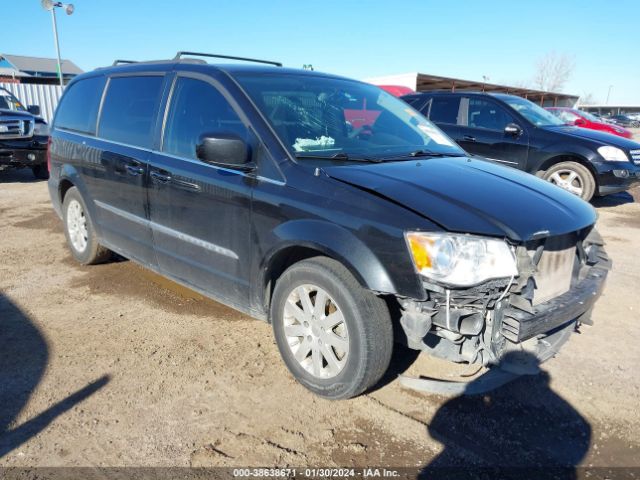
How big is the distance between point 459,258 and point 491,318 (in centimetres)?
33

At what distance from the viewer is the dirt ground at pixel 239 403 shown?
2.43 metres

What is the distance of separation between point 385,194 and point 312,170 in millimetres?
484

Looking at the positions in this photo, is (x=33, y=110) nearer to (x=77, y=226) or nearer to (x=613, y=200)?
(x=77, y=226)

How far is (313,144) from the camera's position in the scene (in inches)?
121

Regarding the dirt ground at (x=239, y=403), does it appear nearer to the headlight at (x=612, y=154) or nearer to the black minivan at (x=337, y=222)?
the black minivan at (x=337, y=222)

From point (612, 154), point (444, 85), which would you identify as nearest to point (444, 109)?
point (612, 154)

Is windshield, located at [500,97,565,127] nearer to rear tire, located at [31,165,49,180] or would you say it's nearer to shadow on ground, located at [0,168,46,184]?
rear tire, located at [31,165,49,180]

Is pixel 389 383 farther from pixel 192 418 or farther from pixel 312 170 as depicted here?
pixel 312 170

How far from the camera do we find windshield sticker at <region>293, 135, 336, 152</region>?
9.81ft

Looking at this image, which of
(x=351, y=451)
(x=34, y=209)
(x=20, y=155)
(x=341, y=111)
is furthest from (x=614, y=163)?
(x=20, y=155)

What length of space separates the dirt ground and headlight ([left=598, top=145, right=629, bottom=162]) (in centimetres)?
417

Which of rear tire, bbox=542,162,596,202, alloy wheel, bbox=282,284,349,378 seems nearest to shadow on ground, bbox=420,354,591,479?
alloy wheel, bbox=282,284,349,378

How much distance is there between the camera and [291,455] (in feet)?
7.88

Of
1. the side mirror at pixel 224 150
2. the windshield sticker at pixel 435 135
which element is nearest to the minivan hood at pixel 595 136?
the windshield sticker at pixel 435 135
